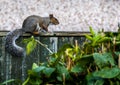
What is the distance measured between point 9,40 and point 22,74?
0.34 metres

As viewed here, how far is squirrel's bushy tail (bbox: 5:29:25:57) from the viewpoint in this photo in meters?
3.73

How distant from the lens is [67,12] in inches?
155

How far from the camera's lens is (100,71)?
4.01 feet

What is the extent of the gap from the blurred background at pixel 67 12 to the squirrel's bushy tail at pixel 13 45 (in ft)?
0.32

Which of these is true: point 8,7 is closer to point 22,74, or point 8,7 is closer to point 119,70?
point 22,74

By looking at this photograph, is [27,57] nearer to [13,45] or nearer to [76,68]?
[13,45]

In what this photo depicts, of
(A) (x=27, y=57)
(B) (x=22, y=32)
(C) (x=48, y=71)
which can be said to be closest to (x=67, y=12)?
(B) (x=22, y=32)

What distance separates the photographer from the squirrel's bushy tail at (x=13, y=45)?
373cm

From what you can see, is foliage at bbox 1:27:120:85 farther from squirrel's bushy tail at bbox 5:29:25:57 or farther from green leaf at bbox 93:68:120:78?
squirrel's bushy tail at bbox 5:29:25:57

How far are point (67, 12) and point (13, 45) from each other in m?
0.60

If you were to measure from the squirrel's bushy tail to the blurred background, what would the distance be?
0.10m

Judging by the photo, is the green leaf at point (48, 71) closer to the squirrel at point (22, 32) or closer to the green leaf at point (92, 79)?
the green leaf at point (92, 79)

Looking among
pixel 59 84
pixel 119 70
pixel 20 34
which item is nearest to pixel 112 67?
pixel 119 70

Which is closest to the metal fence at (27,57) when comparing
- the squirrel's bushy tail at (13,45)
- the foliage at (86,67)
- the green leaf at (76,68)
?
the squirrel's bushy tail at (13,45)
